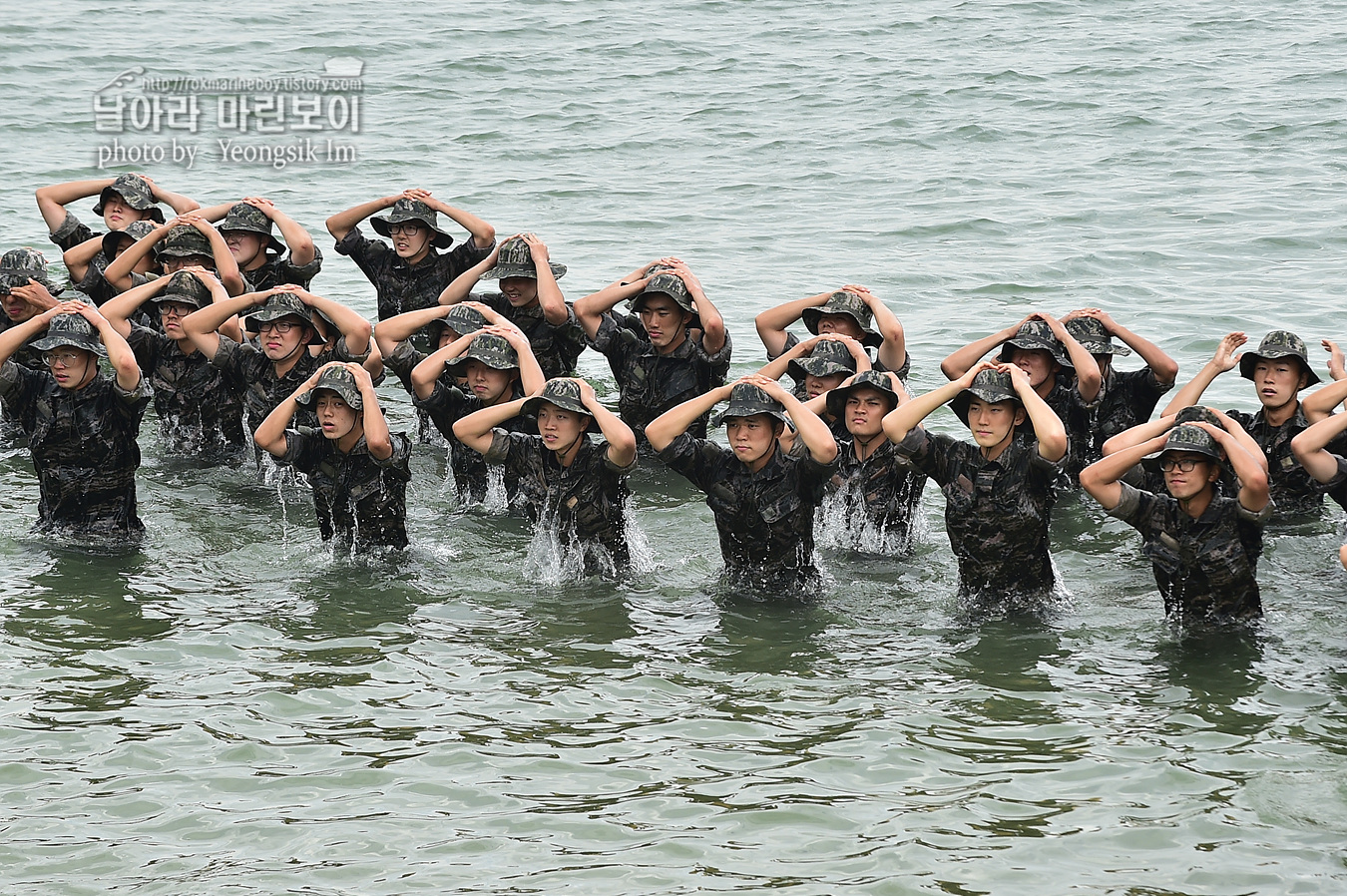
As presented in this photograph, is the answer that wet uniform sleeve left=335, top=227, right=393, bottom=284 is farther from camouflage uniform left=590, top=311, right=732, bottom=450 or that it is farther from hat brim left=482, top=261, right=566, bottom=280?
camouflage uniform left=590, top=311, right=732, bottom=450

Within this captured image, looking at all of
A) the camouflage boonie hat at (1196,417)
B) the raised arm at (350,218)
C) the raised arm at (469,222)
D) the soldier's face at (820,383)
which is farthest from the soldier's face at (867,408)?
the raised arm at (350,218)

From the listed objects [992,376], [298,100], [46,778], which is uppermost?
[298,100]

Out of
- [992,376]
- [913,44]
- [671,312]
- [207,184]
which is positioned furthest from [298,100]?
[992,376]

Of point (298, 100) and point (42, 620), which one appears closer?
point (42, 620)

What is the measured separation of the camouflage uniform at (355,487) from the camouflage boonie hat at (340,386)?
15.4 inches

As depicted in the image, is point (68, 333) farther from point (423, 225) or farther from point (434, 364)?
point (423, 225)

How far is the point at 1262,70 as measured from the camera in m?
25.5

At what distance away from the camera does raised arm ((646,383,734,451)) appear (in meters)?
9.88

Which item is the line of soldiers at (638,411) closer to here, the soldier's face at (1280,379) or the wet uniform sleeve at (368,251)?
the soldier's face at (1280,379)

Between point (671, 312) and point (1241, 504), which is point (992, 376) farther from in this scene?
point (671, 312)

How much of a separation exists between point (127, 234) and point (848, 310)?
20.6ft

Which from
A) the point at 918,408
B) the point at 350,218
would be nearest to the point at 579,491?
the point at 918,408

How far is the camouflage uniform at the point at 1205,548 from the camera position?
917 cm

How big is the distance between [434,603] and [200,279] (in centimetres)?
360
